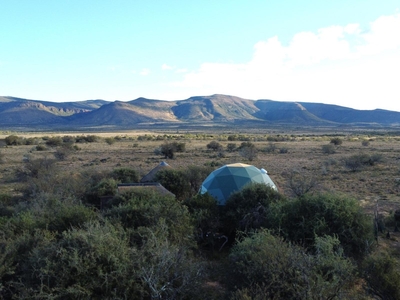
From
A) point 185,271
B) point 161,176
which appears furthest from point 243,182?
point 185,271

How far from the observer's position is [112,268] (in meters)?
7.61

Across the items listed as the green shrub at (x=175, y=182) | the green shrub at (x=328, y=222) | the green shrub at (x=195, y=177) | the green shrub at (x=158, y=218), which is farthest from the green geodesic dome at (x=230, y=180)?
the green shrub at (x=328, y=222)

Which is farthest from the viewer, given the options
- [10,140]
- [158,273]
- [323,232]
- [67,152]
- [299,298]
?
[10,140]

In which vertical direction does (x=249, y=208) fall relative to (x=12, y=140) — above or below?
above

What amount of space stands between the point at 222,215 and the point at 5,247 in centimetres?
748

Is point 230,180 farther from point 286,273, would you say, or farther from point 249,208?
point 286,273

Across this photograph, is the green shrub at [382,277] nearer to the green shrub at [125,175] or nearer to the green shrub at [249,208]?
the green shrub at [249,208]

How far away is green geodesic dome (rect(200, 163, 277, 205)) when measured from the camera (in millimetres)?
16031

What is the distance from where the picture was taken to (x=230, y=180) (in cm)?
1662

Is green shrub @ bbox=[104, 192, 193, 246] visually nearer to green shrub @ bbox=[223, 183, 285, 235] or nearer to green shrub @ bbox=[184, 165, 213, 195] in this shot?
green shrub @ bbox=[223, 183, 285, 235]

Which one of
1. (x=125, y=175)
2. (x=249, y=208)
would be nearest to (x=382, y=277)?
(x=249, y=208)

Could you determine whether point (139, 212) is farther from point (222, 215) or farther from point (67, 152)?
point (67, 152)

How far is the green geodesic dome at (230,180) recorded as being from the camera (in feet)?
52.6

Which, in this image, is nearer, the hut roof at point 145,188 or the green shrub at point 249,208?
the green shrub at point 249,208
